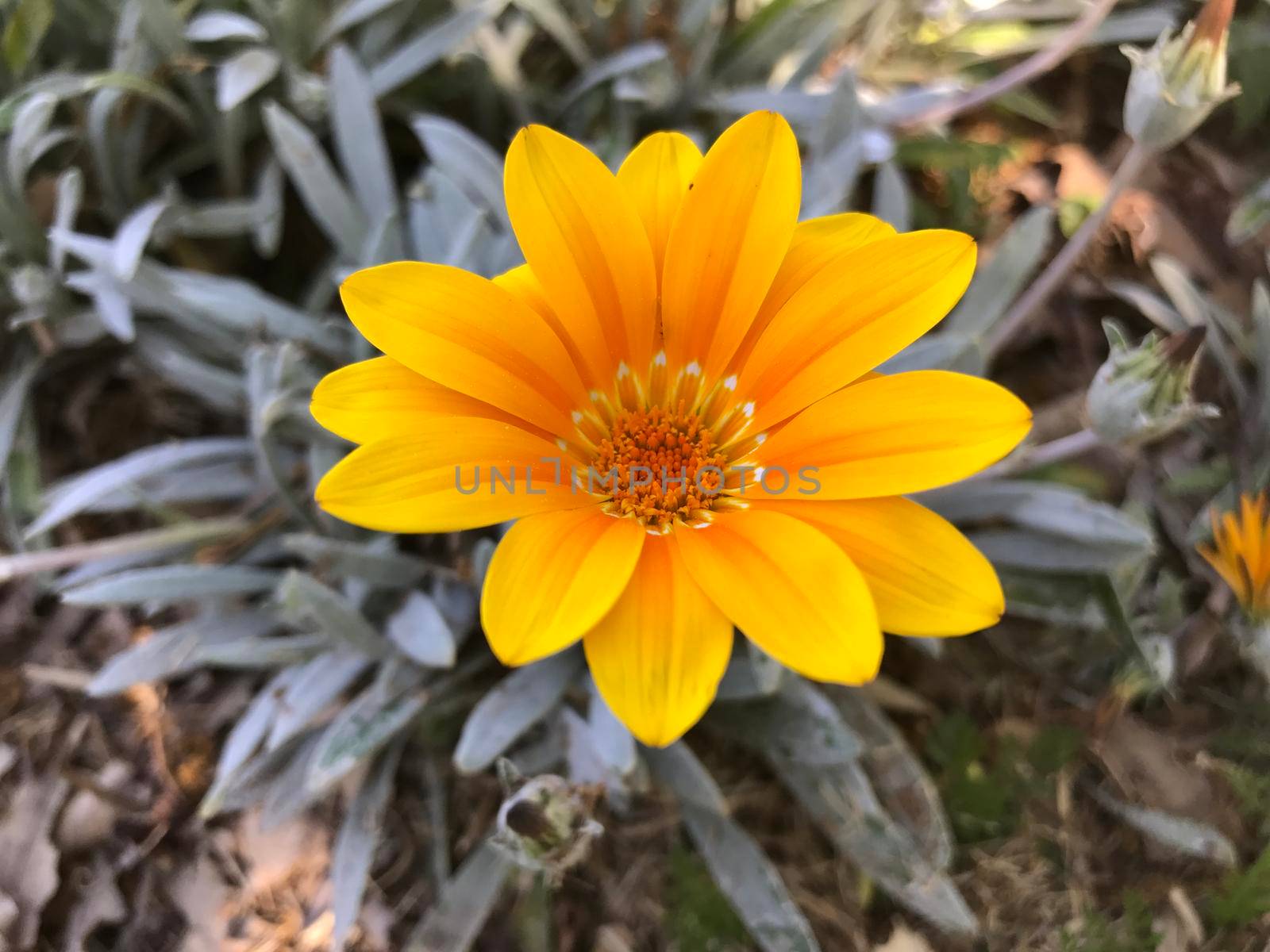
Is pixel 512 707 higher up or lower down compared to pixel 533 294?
lower down

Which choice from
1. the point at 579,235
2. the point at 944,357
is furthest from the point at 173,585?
the point at 944,357

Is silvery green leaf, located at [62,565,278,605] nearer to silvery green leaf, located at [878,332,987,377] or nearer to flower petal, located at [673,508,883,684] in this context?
flower petal, located at [673,508,883,684]

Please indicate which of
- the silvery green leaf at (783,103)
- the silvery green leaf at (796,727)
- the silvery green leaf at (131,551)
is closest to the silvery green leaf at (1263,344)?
the silvery green leaf at (131,551)

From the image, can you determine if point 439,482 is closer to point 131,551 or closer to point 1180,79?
point 131,551

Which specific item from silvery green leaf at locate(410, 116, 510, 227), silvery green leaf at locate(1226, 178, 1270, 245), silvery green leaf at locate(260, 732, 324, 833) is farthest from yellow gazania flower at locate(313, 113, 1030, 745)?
silvery green leaf at locate(1226, 178, 1270, 245)

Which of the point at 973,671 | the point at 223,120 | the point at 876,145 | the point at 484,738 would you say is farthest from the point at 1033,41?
the point at 484,738
